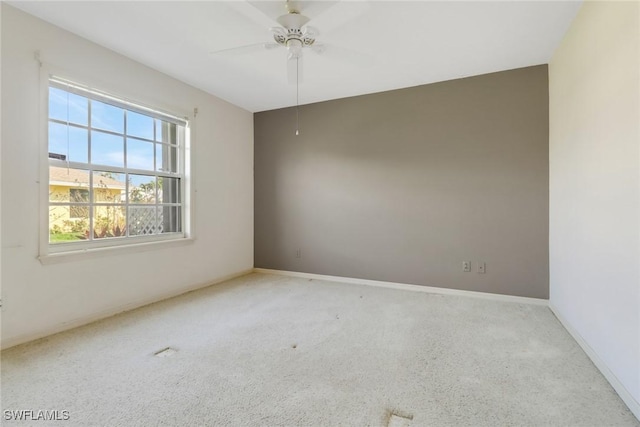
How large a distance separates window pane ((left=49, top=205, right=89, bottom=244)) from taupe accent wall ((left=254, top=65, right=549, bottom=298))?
2.25 m

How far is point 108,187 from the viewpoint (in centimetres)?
278

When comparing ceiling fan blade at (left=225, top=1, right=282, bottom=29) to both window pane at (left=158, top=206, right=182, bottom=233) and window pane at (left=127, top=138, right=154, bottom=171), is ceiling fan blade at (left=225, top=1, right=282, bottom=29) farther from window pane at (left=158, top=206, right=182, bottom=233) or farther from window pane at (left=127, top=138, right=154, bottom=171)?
window pane at (left=158, top=206, right=182, bottom=233)

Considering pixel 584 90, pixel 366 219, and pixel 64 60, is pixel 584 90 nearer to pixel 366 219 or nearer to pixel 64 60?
pixel 366 219

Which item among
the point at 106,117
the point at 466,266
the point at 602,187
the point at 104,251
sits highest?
the point at 106,117

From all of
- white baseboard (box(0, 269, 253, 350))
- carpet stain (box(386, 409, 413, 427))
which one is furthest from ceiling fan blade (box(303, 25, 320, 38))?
white baseboard (box(0, 269, 253, 350))

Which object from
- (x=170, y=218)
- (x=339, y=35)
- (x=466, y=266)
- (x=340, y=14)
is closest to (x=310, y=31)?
(x=340, y=14)

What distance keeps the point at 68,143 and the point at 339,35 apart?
2.51 meters

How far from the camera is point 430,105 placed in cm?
344

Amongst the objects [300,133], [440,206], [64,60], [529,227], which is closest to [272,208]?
[300,133]

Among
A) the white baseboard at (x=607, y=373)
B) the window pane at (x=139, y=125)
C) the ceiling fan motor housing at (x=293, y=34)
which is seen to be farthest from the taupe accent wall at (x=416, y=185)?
the ceiling fan motor housing at (x=293, y=34)

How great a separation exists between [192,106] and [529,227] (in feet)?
13.4

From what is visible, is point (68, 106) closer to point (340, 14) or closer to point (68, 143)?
point (68, 143)

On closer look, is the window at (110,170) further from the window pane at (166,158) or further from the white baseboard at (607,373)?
the white baseboard at (607,373)

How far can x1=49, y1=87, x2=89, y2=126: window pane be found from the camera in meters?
2.36
